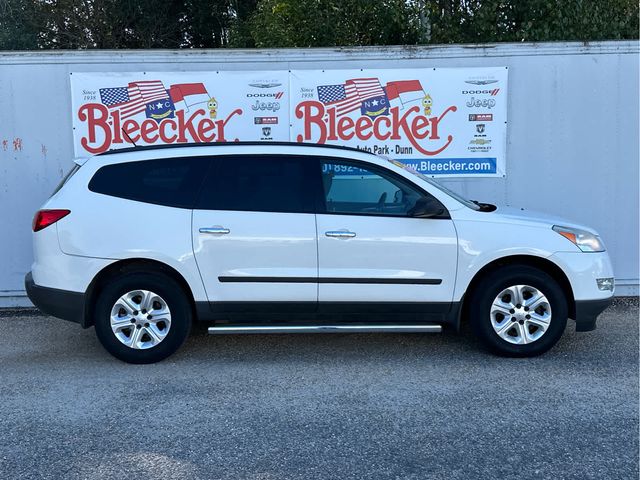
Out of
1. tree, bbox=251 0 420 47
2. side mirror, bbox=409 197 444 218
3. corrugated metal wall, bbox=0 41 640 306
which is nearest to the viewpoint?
side mirror, bbox=409 197 444 218

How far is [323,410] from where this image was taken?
431 cm

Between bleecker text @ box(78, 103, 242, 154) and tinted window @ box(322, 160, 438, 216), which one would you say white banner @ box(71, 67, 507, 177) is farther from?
tinted window @ box(322, 160, 438, 216)

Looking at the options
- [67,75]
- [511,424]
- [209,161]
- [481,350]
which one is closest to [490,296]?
[481,350]

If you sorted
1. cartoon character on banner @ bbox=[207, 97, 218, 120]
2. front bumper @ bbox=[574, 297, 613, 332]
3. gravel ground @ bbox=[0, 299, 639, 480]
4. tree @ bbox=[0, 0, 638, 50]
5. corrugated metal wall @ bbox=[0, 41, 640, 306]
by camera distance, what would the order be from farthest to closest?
1. tree @ bbox=[0, 0, 638, 50]
2. cartoon character on banner @ bbox=[207, 97, 218, 120]
3. corrugated metal wall @ bbox=[0, 41, 640, 306]
4. front bumper @ bbox=[574, 297, 613, 332]
5. gravel ground @ bbox=[0, 299, 639, 480]

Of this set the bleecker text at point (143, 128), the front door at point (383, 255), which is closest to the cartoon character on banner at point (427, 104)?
the bleecker text at point (143, 128)

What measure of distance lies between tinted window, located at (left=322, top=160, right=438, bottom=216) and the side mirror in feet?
0.28

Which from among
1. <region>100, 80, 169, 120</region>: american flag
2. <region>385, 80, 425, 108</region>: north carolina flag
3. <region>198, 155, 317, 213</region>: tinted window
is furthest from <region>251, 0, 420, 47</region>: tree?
<region>198, 155, 317, 213</region>: tinted window

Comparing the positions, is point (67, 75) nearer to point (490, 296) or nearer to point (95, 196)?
point (95, 196)

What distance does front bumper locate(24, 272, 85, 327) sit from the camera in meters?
5.16

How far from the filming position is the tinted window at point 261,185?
5.23 metres

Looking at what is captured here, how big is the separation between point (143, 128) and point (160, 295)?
2735 millimetres

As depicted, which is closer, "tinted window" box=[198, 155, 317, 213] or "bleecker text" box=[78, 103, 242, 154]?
"tinted window" box=[198, 155, 317, 213]

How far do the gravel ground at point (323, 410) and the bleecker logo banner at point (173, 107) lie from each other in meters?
2.45

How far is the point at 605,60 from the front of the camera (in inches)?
281
